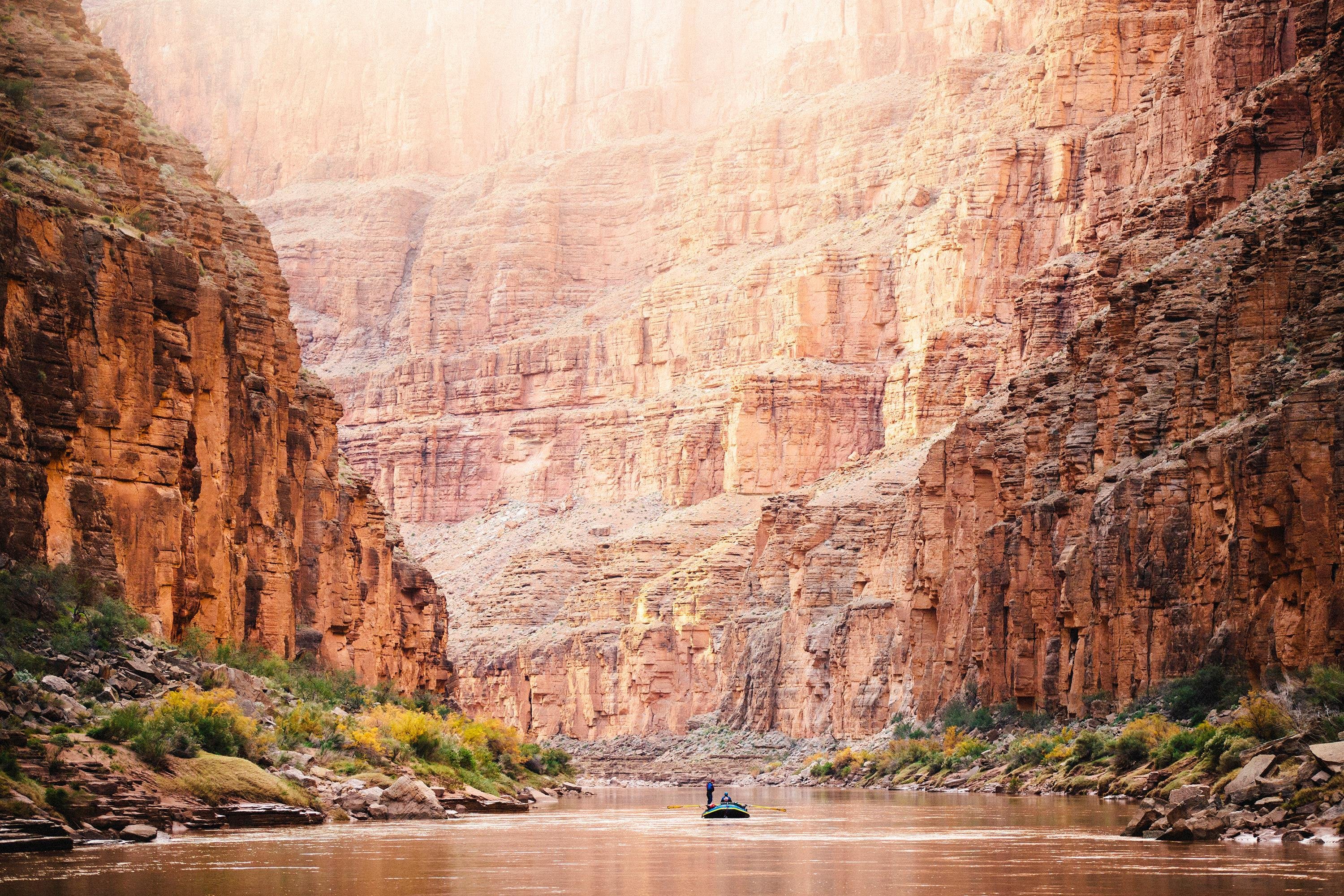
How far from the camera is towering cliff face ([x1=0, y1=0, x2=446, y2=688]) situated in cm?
4622

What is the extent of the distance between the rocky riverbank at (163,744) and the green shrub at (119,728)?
33 millimetres

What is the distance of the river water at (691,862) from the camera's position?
34844 millimetres

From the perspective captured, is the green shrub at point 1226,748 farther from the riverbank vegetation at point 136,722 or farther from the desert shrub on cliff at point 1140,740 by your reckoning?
the riverbank vegetation at point 136,722

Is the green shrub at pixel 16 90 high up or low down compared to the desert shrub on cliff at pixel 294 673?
up

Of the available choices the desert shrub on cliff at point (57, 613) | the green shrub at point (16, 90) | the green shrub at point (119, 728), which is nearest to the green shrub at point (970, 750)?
the desert shrub on cliff at point (57, 613)

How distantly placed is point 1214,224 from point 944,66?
113 m

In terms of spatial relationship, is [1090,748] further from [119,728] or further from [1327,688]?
[119,728]

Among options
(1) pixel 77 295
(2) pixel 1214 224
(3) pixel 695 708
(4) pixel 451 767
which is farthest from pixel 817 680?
(1) pixel 77 295

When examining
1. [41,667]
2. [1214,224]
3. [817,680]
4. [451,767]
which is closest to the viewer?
[41,667]

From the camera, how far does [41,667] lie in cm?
4394

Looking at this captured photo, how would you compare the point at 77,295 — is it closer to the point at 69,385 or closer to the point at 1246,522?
the point at 69,385

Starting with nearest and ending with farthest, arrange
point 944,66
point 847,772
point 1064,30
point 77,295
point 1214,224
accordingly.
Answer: point 77,295 < point 1214,224 < point 847,772 < point 1064,30 < point 944,66

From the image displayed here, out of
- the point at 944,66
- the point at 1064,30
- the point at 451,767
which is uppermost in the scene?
the point at 944,66

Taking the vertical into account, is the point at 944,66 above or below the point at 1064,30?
above
